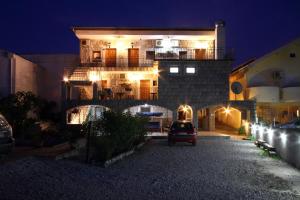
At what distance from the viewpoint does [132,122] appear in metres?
18.0

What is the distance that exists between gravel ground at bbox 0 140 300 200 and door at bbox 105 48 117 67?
63.2ft

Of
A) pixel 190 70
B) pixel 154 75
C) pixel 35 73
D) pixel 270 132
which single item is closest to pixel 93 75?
pixel 35 73

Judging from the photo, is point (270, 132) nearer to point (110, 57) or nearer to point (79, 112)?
point (79, 112)

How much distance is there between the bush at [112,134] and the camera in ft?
44.8

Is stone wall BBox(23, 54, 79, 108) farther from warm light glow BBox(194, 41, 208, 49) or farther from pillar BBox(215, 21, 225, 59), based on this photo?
pillar BBox(215, 21, 225, 59)

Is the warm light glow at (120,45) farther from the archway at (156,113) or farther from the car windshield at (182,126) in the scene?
the car windshield at (182,126)

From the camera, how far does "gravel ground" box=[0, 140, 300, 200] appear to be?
856cm

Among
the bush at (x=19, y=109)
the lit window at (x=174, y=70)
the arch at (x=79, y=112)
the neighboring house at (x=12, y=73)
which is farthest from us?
the lit window at (x=174, y=70)

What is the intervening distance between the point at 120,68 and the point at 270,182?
71.8 feet

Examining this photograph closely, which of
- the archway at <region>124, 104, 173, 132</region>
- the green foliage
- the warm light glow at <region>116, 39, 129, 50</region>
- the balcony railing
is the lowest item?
the green foliage

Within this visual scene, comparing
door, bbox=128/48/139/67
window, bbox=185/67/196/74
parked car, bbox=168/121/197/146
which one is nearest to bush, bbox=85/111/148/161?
parked car, bbox=168/121/197/146

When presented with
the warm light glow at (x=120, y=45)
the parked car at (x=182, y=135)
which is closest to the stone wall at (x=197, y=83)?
the warm light glow at (x=120, y=45)

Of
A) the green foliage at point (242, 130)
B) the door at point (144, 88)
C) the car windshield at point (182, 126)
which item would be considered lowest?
the green foliage at point (242, 130)

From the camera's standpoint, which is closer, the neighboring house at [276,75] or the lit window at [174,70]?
the lit window at [174,70]
